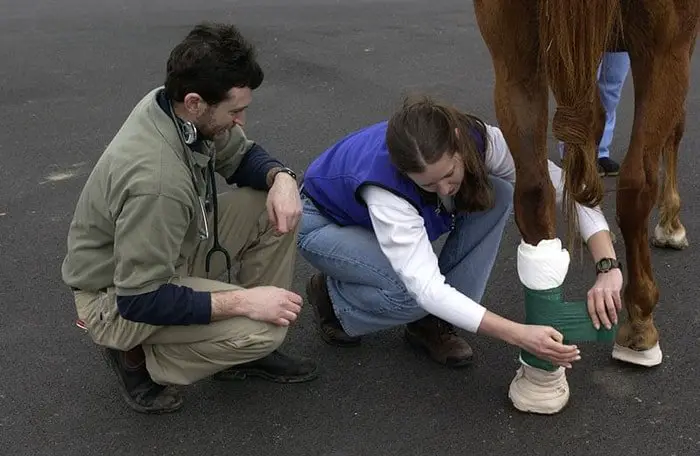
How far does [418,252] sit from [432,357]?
557 mm

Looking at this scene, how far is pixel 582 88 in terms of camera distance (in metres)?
2.06

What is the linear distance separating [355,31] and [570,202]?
15.7 ft

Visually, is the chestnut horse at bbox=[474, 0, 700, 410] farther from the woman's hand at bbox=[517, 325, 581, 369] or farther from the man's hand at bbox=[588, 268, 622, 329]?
the woman's hand at bbox=[517, 325, 581, 369]

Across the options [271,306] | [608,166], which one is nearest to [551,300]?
[271,306]

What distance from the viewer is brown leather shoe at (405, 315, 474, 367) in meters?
2.56

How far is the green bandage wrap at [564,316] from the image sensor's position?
7.03 feet

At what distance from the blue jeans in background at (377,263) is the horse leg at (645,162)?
1.25 feet

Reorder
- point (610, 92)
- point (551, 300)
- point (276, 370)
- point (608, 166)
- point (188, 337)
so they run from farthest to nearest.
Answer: point (608, 166) < point (610, 92) < point (276, 370) < point (188, 337) < point (551, 300)

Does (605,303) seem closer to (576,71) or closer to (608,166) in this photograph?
(576,71)

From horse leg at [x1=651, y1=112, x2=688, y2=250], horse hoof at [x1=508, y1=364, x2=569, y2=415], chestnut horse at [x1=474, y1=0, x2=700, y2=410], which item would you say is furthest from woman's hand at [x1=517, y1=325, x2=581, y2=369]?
horse leg at [x1=651, y1=112, x2=688, y2=250]

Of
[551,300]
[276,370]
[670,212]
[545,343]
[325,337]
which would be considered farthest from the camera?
[670,212]

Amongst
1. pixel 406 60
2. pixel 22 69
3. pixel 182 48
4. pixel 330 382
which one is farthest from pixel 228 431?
pixel 22 69

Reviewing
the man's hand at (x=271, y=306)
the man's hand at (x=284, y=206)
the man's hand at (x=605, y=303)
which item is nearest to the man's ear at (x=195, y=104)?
the man's hand at (x=284, y=206)

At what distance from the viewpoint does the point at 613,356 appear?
98.8 inches
